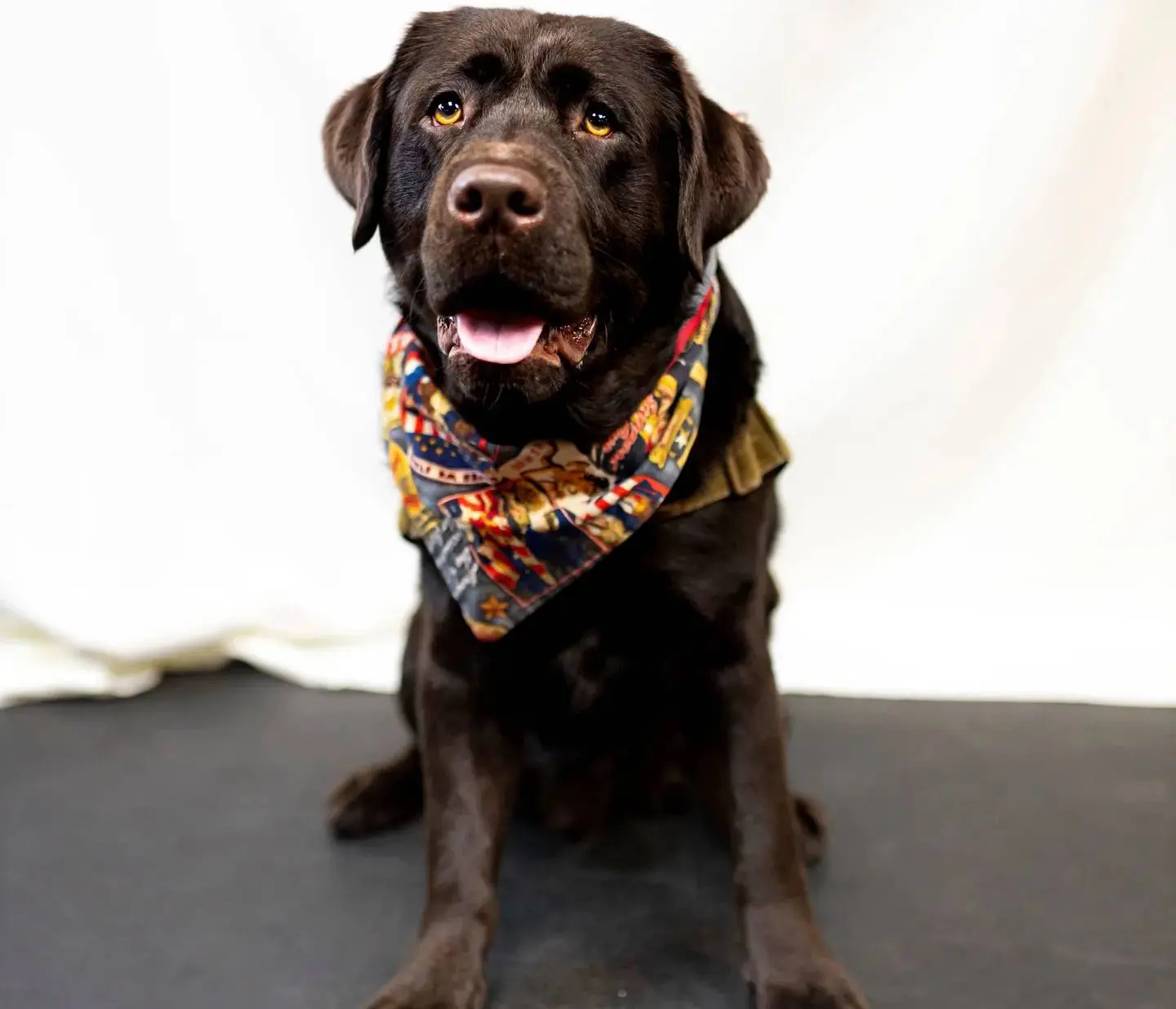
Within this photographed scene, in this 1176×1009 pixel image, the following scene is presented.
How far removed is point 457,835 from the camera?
1.37 meters

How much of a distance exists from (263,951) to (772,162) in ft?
4.40

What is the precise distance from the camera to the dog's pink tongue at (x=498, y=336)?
1.20m

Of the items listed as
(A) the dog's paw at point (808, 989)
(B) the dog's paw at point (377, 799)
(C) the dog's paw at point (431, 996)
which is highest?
(A) the dog's paw at point (808, 989)

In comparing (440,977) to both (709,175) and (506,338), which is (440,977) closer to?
(506,338)

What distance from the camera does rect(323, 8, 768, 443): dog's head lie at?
114 centimetres

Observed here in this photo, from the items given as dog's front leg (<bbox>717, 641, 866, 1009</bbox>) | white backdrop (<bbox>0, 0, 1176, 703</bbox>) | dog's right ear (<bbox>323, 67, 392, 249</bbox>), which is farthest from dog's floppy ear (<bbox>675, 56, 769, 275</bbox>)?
white backdrop (<bbox>0, 0, 1176, 703</bbox>)

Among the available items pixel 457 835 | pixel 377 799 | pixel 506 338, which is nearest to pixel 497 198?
pixel 506 338

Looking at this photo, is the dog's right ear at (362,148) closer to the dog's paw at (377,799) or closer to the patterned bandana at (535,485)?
the patterned bandana at (535,485)

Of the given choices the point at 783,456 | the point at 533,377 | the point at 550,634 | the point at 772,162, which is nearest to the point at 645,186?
the point at 533,377

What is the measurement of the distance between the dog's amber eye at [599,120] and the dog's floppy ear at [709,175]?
81 millimetres

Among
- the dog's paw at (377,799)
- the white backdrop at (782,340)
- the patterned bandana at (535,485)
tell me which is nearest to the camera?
the patterned bandana at (535,485)

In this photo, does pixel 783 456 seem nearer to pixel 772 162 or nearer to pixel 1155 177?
pixel 772 162

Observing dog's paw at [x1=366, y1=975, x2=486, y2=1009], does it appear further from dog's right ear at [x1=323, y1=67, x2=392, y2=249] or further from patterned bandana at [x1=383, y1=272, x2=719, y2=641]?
dog's right ear at [x1=323, y1=67, x2=392, y2=249]

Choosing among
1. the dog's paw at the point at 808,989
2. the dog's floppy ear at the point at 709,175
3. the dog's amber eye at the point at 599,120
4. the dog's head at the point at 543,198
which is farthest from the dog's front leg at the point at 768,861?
the dog's amber eye at the point at 599,120
